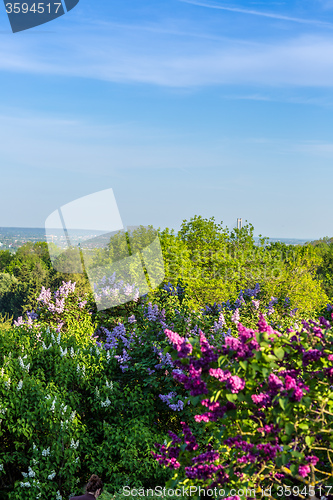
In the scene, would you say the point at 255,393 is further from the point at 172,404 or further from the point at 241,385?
the point at 172,404

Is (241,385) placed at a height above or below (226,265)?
above

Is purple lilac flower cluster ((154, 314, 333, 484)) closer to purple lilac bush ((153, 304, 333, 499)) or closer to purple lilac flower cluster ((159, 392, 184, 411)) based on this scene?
purple lilac bush ((153, 304, 333, 499))

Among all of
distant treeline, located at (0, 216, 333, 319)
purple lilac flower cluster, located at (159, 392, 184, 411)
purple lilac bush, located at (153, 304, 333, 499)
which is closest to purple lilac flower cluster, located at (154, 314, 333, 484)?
purple lilac bush, located at (153, 304, 333, 499)

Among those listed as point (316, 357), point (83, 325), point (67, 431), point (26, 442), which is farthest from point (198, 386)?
point (83, 325)

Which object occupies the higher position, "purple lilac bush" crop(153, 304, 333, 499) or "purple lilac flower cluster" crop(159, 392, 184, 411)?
"purple lilac bush" crop(153, 304, 333, 499)

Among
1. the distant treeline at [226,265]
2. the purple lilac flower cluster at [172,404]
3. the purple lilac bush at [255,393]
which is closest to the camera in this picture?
the purple lilac bush at [255,393]

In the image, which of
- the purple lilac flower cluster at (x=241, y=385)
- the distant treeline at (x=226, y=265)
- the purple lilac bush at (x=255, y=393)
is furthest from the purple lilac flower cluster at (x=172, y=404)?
the distant treeline at (x=226, y=265)

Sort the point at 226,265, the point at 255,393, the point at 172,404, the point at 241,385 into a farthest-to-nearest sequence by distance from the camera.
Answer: the point at 226,265, the point at 172,404, the point at 255,393, the point at 241,385

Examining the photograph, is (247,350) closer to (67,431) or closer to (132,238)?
(67,431)

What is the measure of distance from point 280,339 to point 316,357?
1.25 feet

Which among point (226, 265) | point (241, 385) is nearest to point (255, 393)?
point (241, 385)

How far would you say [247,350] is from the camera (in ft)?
11.9

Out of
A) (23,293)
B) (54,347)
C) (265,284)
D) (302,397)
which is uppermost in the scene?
(302,397)

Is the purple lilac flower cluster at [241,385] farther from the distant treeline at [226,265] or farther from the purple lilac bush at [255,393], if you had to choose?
the distant treeline at [226,265]
